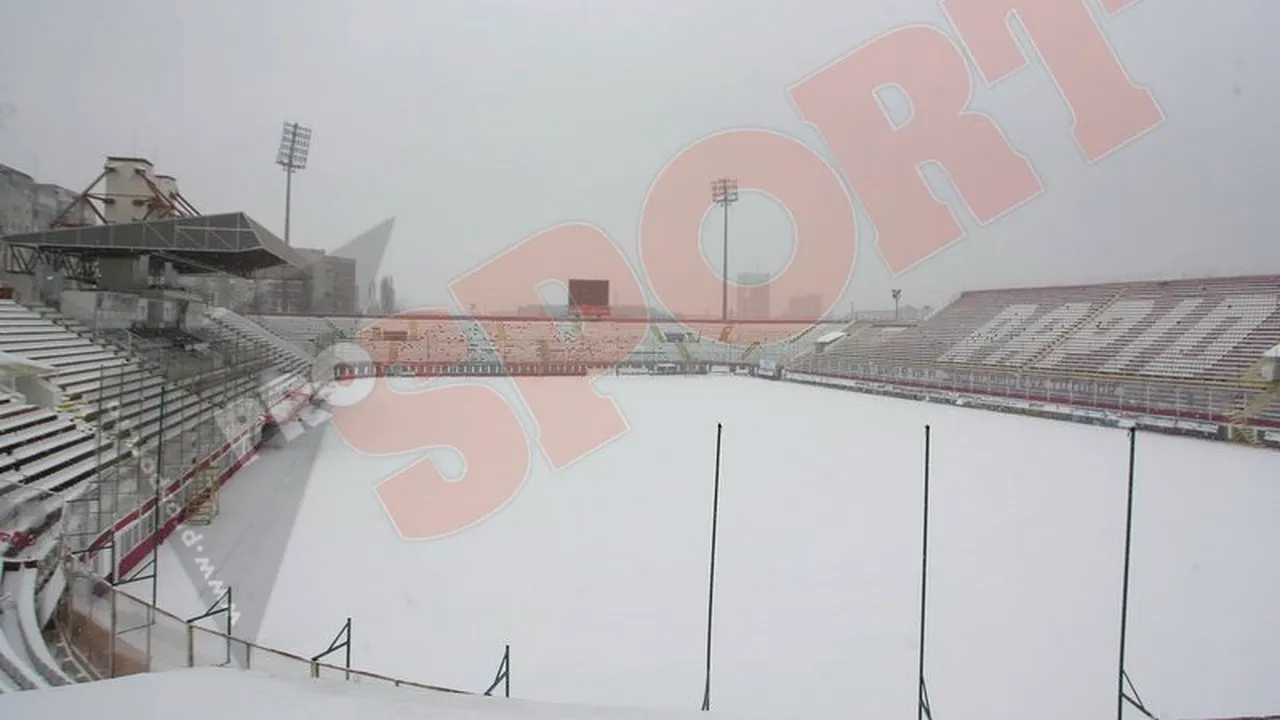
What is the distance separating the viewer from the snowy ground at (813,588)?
3529 mm

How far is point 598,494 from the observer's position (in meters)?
7.53

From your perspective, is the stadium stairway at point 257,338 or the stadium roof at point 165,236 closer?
the stadium roof at point 165,236

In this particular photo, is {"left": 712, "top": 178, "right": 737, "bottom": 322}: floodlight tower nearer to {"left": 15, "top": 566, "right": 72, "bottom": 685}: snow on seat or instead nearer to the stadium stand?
the stadium stand

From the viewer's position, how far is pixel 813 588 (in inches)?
189

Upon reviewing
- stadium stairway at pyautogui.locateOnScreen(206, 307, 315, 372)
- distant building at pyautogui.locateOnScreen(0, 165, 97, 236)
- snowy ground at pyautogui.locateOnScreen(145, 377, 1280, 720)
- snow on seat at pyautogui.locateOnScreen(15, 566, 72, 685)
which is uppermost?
distant building at pyautogui.locateOnScreen(0, 165, 97, 236)

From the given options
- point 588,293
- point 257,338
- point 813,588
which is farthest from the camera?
point 588,293

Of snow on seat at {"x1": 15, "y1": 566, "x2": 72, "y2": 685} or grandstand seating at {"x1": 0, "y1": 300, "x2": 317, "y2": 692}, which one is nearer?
snow on seat at {"x1": 15, "y1": 566, "x2": 72, "y2": 685}

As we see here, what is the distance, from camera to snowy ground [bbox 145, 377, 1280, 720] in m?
3.53

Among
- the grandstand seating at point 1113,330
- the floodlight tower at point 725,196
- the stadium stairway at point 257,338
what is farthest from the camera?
the floodlight tower at point 725,196

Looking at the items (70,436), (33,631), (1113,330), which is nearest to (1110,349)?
(1113,330)

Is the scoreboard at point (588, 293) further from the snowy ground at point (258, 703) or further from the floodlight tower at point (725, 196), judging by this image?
the snowy ground at point (258, 703)

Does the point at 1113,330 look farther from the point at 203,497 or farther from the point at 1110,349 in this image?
the point at 203,497

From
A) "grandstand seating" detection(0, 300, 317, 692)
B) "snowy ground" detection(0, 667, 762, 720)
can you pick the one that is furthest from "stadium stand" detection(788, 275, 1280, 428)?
"grandstand seating" detection(0, 300, 317, 692)

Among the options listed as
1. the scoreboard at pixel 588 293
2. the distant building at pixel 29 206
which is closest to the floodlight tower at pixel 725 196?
the scoreboard at pixel 588 293
